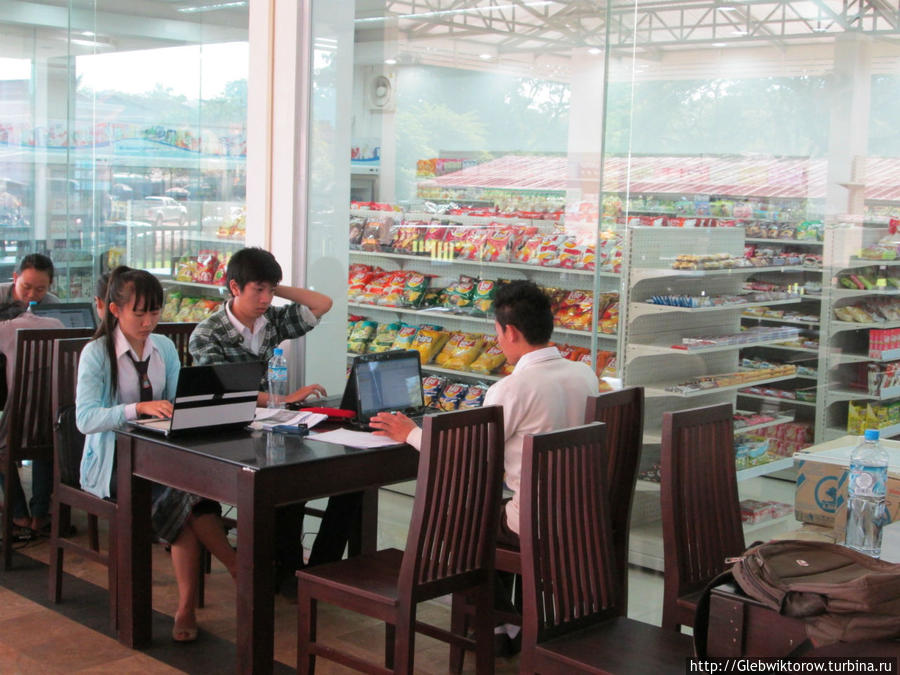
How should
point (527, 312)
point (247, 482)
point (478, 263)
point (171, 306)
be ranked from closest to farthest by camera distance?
1. point (247, 482)
2. point (527, 312)
3. point (478, 263)
4. point (171, 306)

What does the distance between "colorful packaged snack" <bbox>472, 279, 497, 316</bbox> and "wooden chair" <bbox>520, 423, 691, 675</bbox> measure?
2.07 m

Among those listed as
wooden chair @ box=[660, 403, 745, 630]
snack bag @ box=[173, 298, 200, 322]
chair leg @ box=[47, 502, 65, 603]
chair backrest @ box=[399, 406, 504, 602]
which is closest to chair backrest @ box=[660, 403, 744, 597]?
wooden chair @ box=[660, 403, 745, 630]

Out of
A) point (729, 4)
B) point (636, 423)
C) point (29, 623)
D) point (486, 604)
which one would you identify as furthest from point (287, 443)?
point (729, 4)

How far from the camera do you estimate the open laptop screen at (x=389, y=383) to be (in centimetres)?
357

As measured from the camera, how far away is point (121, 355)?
12.2 ft

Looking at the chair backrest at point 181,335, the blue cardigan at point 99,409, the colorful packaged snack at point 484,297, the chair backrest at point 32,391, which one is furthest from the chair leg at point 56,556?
the colorful packaged snack at point 484,297

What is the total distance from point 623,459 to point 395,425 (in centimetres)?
73

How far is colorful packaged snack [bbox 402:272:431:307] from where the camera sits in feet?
15.9

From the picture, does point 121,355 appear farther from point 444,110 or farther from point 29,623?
point 444,110

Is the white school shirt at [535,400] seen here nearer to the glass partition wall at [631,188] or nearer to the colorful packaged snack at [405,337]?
the glass partition wall at [631,188]

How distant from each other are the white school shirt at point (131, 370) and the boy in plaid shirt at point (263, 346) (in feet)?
0.63

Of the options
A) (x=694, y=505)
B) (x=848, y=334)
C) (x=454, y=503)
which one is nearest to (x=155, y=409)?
(x=454, y=503)

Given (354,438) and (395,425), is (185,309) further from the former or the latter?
(395,425)

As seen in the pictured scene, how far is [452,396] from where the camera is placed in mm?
4836
